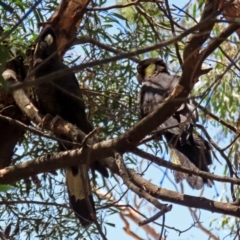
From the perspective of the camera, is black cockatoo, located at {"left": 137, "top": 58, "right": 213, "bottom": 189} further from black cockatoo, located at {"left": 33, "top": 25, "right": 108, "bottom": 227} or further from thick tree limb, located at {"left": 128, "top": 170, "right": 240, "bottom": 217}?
black cockatoo, located at {"left": 33, "top": 25, "right": 108, "bottom": 227}

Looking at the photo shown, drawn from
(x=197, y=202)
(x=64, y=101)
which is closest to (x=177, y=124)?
(x=197, y=202)

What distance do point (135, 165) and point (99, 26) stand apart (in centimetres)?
72

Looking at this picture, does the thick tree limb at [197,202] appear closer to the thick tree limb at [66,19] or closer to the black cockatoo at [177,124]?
the black cockatoo at [177,124]

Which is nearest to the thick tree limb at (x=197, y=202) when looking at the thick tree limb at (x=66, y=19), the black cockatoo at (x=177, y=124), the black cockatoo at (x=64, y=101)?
the black cockatoo at (x=177, y=124)

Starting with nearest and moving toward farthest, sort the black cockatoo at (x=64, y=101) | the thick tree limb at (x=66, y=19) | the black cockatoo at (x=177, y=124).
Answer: the black cockatoo at (x=177, y=124)
the black cockatoo at (x=64, y=101)
the thick tree limb at (x=66, y=19)

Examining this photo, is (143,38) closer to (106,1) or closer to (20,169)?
(106,1)

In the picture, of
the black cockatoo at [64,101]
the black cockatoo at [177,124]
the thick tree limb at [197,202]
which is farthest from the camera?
the black cockatoo at [64,101]

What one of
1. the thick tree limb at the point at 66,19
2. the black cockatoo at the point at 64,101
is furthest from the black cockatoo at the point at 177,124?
the thick tree limb at the point at 66,19

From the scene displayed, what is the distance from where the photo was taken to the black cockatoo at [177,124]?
7.46ft

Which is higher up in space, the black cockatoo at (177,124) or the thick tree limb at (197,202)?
the black cockatoo at (177,124)

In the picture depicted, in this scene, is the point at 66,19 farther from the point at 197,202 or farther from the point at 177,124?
the point at 197,202

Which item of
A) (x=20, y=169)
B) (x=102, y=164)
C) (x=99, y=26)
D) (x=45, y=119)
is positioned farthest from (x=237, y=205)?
(x=99, y=26)

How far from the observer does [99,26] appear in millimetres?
3025

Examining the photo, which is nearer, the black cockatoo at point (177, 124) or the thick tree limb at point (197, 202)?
the thick tree limb at point (197, 202)
